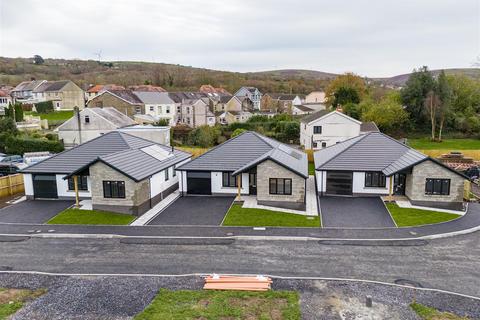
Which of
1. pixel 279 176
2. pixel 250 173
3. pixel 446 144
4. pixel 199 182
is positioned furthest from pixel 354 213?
pixel 446 144

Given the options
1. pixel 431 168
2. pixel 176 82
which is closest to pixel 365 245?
pixel 431 168

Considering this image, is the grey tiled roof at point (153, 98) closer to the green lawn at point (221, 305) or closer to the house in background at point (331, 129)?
the house in background at point (331, 129)

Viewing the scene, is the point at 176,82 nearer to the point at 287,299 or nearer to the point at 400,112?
the point at 400,112

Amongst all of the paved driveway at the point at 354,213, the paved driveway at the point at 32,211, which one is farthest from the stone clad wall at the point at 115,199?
the paved driveway at the point at 354,213

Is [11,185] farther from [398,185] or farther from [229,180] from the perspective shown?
[398,185]

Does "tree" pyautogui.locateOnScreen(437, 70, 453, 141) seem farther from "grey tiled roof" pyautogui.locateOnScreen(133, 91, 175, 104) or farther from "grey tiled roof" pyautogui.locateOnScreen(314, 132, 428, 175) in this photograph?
"grey tiled roof" pyautogui.locateOnScreen(133, 91, 175, 104)

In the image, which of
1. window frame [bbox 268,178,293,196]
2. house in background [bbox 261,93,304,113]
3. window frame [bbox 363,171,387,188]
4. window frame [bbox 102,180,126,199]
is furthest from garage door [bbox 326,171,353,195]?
house in background [bbox 261,93,304,113]

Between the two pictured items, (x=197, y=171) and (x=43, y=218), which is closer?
(x=43, y=218)
